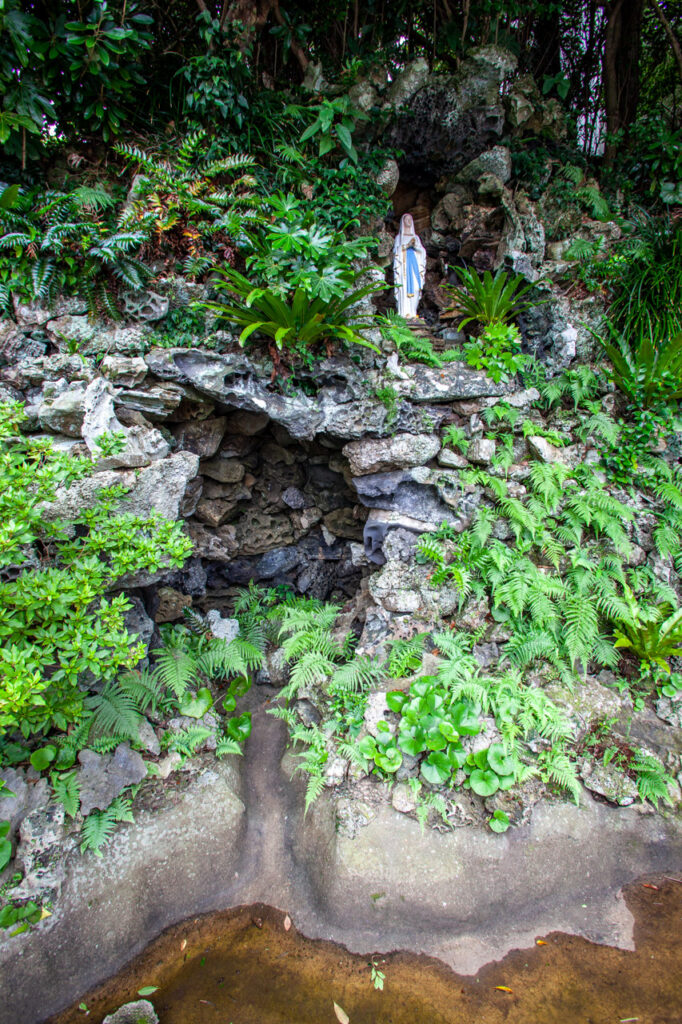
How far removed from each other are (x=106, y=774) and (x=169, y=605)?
6.29 ft

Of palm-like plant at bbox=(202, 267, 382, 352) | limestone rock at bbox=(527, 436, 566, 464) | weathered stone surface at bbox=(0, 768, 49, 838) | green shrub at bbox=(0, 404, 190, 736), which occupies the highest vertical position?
palm-like plant at bbox=(202, 267, 382, 352)

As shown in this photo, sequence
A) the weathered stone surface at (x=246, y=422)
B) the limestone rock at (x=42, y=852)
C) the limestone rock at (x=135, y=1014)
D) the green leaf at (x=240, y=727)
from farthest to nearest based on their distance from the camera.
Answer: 1. the weathered stone surface at (x=246, y=422)
2. the green leaf at (x=240, y=727)
3. the limestone rock at (x=42, y=852)
4. the limestone rock at (x=135, y=1014)

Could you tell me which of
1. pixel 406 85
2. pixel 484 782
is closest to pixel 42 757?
pixel 484 782

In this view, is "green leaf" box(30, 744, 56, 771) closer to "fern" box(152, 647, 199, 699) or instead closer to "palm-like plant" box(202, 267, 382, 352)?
"fern" box(152, 647, 199, 699)

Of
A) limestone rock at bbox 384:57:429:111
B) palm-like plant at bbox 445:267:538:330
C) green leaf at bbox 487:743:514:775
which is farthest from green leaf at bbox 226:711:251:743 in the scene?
limestone rock at bbox 384:57:429:111

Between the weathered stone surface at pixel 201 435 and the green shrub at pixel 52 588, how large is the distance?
135cm

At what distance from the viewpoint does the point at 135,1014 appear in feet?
8.15

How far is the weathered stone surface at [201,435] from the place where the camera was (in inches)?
177

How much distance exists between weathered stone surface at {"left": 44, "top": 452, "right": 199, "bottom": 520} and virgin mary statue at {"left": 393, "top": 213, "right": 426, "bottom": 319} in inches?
118

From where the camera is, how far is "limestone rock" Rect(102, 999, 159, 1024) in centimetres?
245

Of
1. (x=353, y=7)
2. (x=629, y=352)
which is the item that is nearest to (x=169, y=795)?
(x=629, y=352)

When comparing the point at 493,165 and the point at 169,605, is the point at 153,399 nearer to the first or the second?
the point at 169,605

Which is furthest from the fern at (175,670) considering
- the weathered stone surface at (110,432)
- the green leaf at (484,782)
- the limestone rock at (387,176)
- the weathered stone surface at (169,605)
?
the limestone rock at (387,176)

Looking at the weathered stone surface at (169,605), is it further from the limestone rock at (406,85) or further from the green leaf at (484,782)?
the limestone rock at (406,85)
